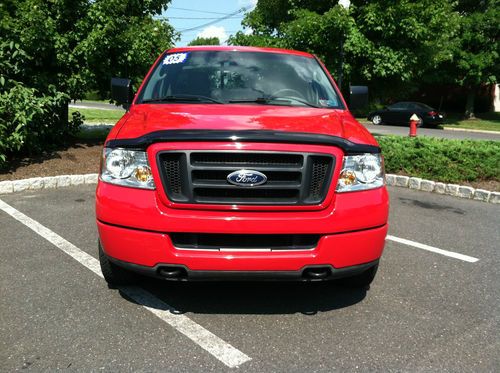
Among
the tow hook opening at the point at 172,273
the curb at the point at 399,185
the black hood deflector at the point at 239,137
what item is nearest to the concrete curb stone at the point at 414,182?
the curb at the point at 399,185

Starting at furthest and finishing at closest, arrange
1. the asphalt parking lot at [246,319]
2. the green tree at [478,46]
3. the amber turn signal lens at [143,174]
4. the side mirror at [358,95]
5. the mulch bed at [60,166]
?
the green tree at [478,46], the mulch bed at [60,166], the side mirror at [358,95], the amber turn signal lens at [143,174], the asphalt parking lot at [246,319]

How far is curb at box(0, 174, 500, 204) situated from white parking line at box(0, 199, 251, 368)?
2671 mm

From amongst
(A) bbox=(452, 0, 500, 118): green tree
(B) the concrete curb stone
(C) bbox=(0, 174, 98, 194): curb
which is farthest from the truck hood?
(A) bbox=(452, 0, 500, 118): green tree

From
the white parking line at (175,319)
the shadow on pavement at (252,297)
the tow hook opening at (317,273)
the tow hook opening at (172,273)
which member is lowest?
the white parking line at (175,319)

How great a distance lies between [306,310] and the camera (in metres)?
3.39

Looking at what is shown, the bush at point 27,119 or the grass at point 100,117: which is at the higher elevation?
the bush at point 27,119

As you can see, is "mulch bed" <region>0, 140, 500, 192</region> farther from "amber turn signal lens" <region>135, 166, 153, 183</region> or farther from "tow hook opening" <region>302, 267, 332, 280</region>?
"tow hook opening" <region>302, 267, 332, 280</region>

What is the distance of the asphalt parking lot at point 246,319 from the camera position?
272 cm

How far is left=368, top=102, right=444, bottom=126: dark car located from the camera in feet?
78.0

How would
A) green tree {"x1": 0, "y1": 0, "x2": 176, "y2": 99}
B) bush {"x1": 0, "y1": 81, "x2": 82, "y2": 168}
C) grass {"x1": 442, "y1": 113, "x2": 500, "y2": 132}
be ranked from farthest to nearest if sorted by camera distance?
grass {"x1": 442, "y1": 113, "x2": 500, "y2": 132} → green tree {"x1": 0, "y1": 0, "x2": 176, "y2": 99} → bush {"x1": 0, "y1": 81, "x2": 82, "y2": 168}

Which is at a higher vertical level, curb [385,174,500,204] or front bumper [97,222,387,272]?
front bumper [97,222,387,272]

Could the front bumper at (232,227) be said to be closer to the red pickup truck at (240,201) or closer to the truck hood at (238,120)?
the red pickup truck at (240,201)

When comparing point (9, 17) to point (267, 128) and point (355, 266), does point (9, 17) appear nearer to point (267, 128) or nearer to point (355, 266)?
point (267, 128)

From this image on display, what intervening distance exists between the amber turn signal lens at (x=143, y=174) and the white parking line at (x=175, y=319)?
3.25 ft
